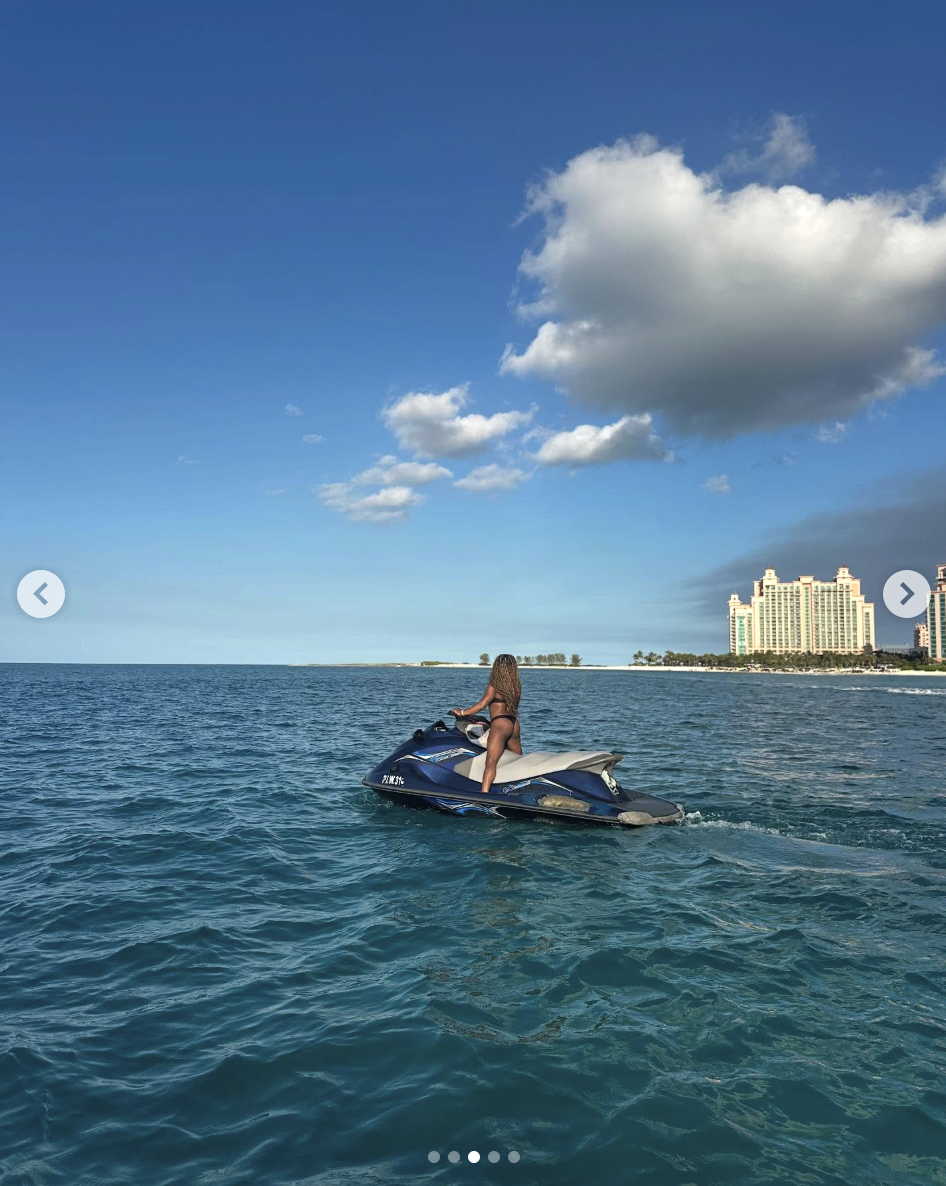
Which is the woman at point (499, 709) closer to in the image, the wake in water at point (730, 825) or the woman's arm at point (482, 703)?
the woman's arm at point (482, 703)

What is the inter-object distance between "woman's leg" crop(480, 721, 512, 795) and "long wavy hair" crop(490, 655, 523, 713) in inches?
16.1

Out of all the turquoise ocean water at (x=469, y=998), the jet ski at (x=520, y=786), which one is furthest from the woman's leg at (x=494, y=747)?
the turquoise ocean water at (x=469, y=998)

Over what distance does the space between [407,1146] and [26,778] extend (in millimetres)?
17516

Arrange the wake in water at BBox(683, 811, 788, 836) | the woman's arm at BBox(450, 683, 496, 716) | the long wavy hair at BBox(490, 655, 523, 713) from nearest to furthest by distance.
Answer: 1. the wake in water at BBox(683, 811, 788, 836)
2. the long wavy hair at BBox(490, 655, 523, 713)
3. the woman's arm at BBox(450, 683, 496, 716)

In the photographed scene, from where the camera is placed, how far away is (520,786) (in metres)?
12.9

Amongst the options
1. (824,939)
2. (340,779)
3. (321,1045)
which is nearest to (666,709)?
(340,779)

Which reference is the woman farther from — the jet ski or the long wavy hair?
the jet ski

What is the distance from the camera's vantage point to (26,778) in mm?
18188

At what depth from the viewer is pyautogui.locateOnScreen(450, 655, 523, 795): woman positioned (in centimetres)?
1260

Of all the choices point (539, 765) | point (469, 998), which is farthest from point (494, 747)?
point (469, 998)

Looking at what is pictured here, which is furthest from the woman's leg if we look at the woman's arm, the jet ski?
the woman's arm

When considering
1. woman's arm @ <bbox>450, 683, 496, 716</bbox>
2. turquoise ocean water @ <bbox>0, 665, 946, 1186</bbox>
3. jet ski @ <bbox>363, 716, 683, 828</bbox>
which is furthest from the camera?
woman's arm @ <bbox>450, 683, 496, 716</bbox>

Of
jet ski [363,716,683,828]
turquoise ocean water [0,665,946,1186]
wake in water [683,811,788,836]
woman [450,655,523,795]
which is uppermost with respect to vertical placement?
woman [450,655,523,795]

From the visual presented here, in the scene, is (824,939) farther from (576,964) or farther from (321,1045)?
(321,1045)
